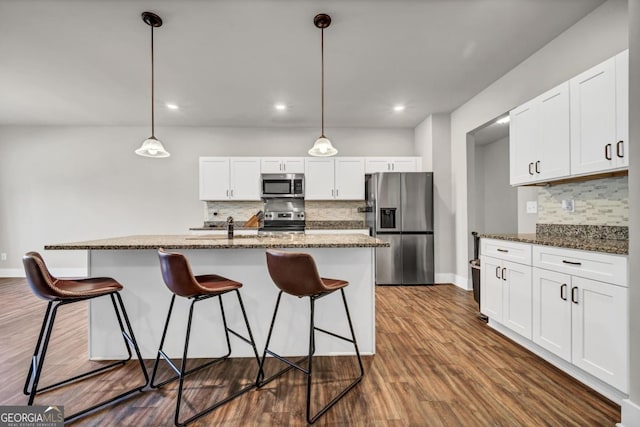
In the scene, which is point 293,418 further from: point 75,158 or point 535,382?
point 75,158

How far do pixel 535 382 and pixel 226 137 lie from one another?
5098mm

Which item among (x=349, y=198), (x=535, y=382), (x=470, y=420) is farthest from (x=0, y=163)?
(x=535, y=382)

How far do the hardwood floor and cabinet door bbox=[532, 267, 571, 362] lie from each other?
7.5 inches

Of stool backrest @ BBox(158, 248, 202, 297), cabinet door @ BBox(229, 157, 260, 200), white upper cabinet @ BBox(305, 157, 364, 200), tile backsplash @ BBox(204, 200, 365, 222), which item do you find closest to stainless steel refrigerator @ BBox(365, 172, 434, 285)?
white upper cabinet @ BBox(305, 157, 364, 200)

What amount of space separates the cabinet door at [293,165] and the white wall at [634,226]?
3.81m

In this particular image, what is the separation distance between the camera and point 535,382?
1.87m

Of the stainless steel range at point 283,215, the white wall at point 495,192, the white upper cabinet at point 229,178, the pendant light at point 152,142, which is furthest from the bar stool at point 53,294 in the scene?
the white wall at point 495,192

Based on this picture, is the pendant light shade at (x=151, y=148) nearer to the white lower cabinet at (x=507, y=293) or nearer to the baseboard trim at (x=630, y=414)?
the white lower cabinet at (x=507, y=293)

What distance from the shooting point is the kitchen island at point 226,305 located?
2.16 meters

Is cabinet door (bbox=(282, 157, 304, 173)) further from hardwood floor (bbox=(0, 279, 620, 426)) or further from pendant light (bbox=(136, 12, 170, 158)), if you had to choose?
hardwood floor (bbox=(0, 279, 620, 426))

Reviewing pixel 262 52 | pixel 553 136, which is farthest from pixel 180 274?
pixel 553 136

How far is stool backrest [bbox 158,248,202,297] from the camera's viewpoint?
1583mm

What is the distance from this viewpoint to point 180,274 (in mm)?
1594

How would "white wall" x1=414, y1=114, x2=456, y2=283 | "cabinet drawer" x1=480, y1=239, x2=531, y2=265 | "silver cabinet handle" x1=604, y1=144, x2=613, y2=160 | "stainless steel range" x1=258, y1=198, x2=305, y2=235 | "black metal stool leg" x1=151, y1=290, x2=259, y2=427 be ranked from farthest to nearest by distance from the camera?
"stainless steel range" x1=258, y1=198, x2=305, y2=235 < "white wall" x1=414, y1=114, x2=456, y2=283 < "cabinet drawer" x1=480, y1=239, x2=531, y2=265 < "silver cabinet handle" x1=604, y1=144, x2=613, y2=160 < "black metal stool leg" x1=151, y1=290, x2=259, y2=427
